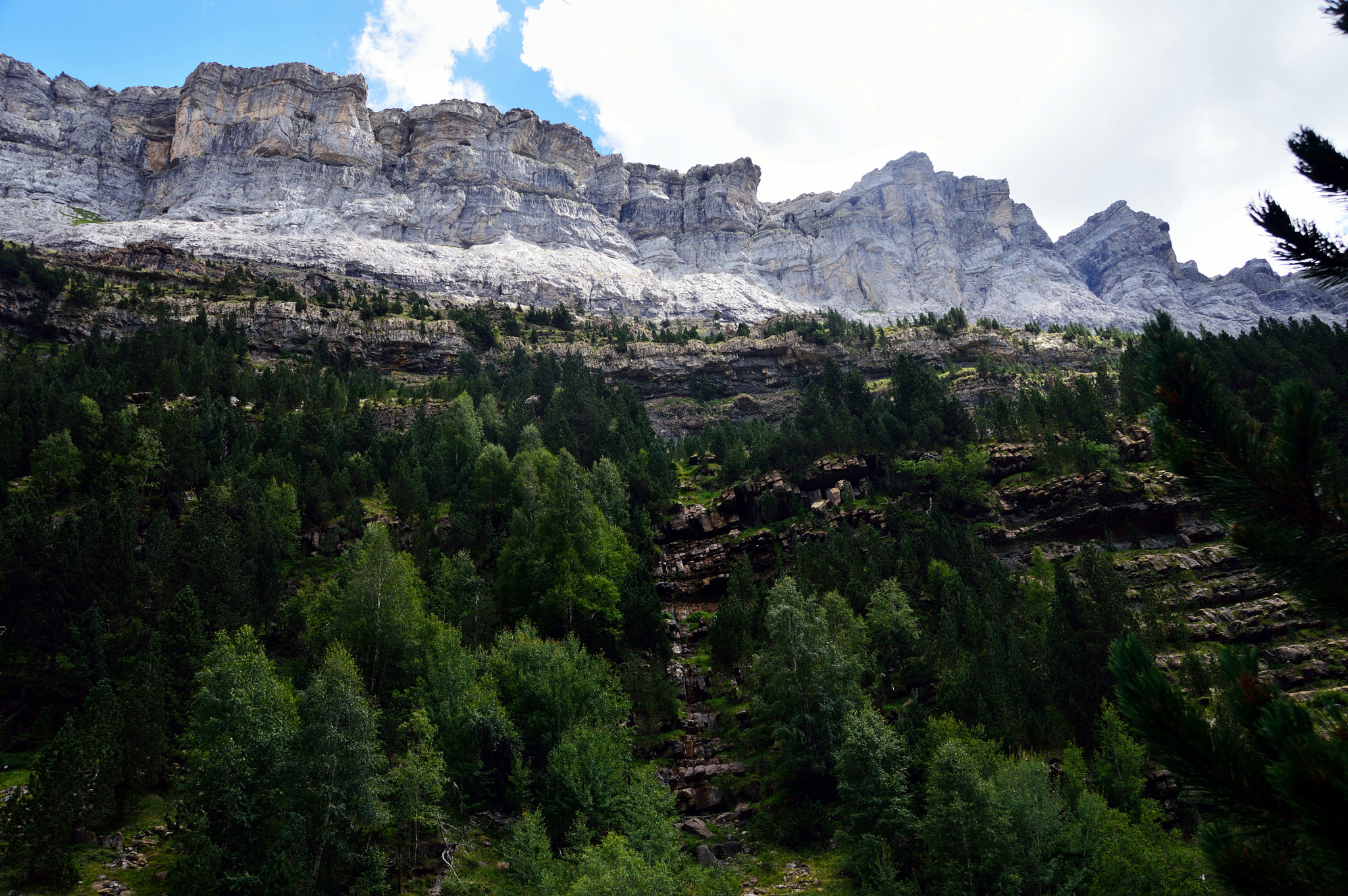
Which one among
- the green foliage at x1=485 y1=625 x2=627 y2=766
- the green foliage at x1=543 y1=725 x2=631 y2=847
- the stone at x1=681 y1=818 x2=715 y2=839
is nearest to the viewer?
the green foliage at x1=543 y1=725 x2=631 y2=847

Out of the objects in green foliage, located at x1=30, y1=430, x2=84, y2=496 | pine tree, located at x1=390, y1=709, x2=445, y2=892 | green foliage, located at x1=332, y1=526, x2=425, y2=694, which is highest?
green foliage, located at x1=30, y1=430, x2=84, y2=496

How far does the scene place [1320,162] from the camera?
8.04 m

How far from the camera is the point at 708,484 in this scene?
97.8m

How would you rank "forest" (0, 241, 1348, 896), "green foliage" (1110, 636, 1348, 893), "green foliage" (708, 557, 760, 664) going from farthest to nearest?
"green foliage" (708, 557, 760, 664) → "forest" (0, 241, 1348, 896) → "green foliage" (1110, 636, 1348, 893)

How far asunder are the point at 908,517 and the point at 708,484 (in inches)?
1067

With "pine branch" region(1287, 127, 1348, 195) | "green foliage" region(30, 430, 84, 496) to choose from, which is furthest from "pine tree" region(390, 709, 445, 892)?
"green foliage" region(30, 430, 84, 496)

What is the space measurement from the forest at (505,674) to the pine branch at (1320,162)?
2244 mm

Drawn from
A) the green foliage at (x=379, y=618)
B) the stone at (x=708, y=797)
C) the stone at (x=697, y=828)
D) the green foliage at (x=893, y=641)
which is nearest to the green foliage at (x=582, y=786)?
the stone at (x=697, y=828)

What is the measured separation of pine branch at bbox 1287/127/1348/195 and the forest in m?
2.24

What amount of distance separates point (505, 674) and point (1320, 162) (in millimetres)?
44281

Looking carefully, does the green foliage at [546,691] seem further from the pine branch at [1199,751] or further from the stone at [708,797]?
the pine branch at [1199,751]

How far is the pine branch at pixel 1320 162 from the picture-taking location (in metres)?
7.93

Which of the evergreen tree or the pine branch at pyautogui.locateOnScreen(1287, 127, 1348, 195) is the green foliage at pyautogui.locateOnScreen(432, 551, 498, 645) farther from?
the pine branch at pyautogui.locateOnScreen(1287, 127, 1348, 195)

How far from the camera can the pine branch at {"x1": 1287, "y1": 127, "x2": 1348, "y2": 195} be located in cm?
793
